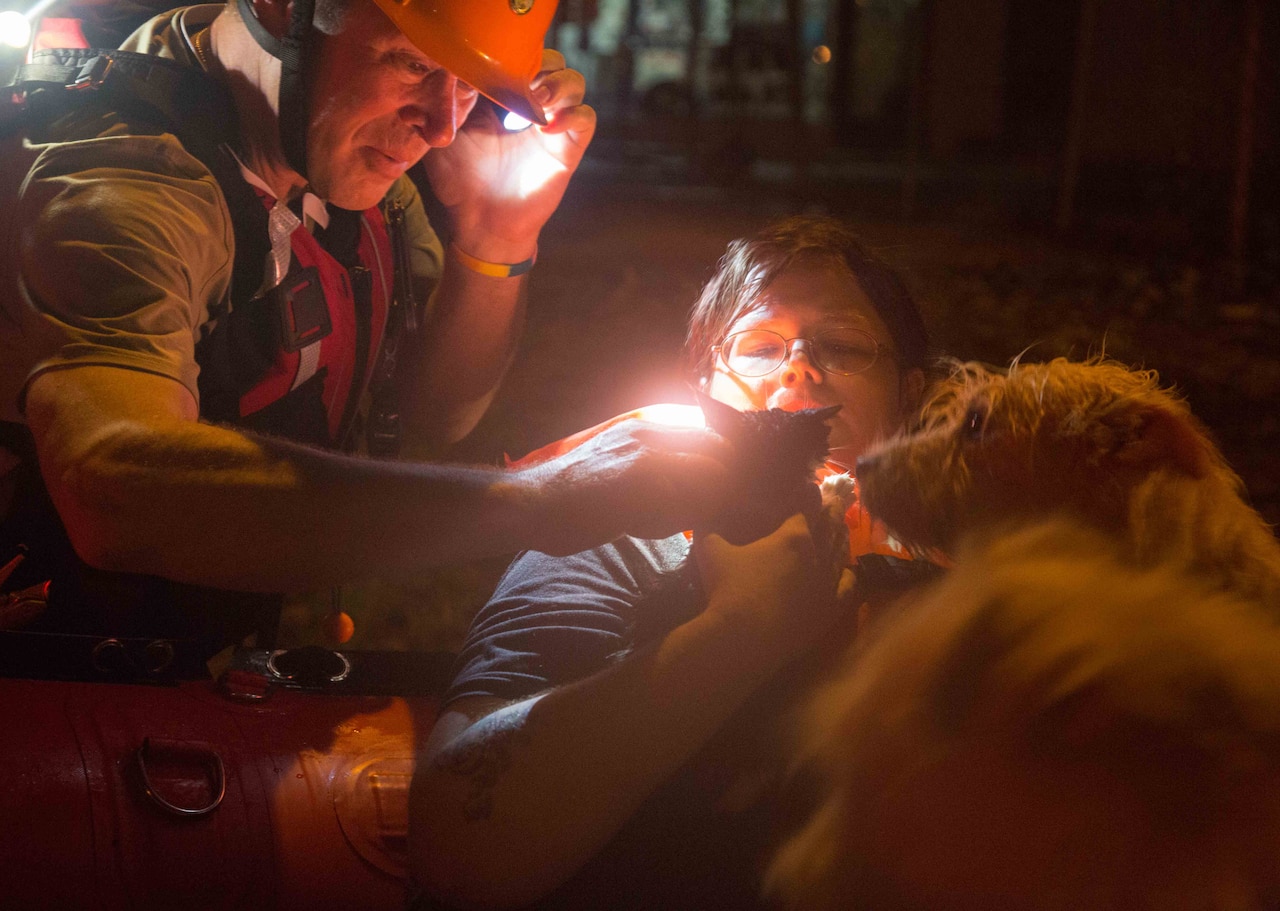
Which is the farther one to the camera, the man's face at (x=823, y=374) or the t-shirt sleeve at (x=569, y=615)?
the man's face at (x=823, y=374)

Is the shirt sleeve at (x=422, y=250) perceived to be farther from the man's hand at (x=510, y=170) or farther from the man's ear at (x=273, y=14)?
the man's ear at (x=273, y=14)

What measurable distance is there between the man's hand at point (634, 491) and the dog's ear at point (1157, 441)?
620 mm

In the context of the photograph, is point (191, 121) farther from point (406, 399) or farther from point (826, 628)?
point (826, 628)

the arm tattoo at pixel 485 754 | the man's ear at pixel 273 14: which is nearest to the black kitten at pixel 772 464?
the arm tattoo at pixel 485 754

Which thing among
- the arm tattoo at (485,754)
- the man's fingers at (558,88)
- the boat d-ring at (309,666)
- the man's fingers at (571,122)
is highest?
the man's fingers at (558,88)

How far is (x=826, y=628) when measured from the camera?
6.26 feet

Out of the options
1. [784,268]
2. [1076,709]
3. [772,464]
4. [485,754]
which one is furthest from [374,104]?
[1076,709]

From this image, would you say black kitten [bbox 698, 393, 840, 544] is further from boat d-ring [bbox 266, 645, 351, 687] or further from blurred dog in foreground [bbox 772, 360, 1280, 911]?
boat d-ring [bbox 266, 645, 351, 687]

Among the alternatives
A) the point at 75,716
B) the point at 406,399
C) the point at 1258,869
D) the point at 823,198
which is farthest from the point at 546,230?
the point at 1258,869

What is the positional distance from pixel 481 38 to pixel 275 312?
28.2 inches

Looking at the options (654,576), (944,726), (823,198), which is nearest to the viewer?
(944,726)

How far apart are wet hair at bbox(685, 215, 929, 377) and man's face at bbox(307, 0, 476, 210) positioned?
0.74 m

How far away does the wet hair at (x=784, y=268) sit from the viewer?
2656 millimetres

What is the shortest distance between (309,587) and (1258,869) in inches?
52.6
